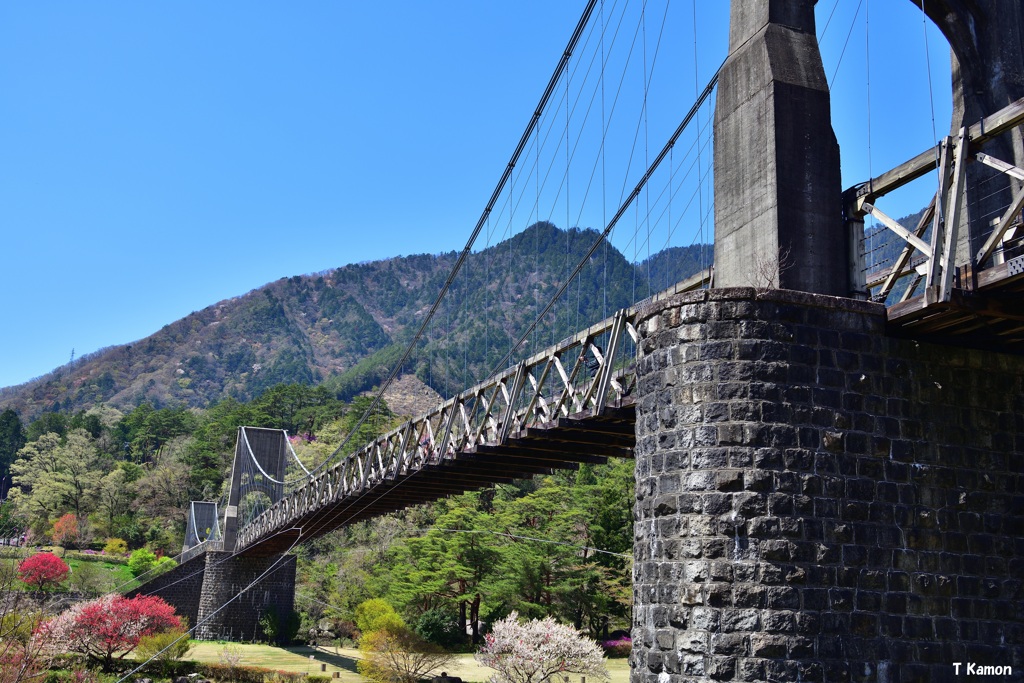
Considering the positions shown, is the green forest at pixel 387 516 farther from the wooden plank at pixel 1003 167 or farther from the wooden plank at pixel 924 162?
the wooden plank at pixel 1003 167

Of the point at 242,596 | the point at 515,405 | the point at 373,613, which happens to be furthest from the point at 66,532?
the point at 515,405

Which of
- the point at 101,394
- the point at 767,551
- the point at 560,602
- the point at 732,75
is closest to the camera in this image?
the point at 767,551

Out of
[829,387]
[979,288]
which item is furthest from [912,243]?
[829,387]

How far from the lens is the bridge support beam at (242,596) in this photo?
1890 inches

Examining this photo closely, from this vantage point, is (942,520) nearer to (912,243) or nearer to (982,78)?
(912,243)

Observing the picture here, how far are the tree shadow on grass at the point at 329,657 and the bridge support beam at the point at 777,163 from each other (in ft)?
86.5

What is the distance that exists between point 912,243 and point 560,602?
108ft

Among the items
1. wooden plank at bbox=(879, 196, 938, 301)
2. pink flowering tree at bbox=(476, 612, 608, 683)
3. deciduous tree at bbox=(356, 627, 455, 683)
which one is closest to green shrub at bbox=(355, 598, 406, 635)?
deciduous tree at bbox=(356, 627, 455, 683)

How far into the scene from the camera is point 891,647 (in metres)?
9.63

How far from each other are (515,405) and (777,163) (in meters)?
9.46

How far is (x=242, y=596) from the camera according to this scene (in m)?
48.5

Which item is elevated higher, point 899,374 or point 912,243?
point 912,243

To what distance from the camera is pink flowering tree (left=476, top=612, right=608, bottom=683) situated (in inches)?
1067

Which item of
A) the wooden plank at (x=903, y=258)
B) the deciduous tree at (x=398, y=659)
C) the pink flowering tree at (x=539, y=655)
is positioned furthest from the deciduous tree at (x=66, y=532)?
the wooden plank at (x=903, y=258)
